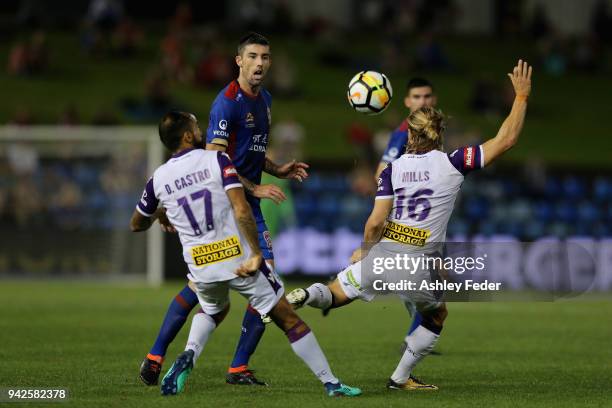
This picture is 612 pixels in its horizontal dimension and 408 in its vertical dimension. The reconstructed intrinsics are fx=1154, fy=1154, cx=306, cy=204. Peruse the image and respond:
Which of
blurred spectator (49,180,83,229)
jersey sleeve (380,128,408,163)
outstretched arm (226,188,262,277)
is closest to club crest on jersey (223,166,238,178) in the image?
outstretched arm (226,188,262,277)

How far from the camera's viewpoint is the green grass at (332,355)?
8.27 m

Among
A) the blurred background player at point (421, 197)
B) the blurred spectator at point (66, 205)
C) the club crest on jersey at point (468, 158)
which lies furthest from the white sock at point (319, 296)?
the blurred spectator at point (66, 205)

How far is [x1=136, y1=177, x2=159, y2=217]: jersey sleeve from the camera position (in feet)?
26.9

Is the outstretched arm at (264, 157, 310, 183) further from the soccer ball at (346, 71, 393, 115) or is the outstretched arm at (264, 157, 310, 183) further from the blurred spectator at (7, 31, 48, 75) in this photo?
the blurred spectator at (7, 31, 48, 75)

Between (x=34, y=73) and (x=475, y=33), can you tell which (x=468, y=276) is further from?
(x=475, y=33)

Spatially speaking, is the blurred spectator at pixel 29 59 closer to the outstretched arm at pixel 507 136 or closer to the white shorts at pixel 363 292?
the white shorts at pixel 363 292

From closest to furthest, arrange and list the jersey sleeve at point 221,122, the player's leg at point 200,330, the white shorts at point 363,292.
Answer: the player's leg at point 200,330 < the white shorts at point 363,292 < the jersey sleeve at point 221,122

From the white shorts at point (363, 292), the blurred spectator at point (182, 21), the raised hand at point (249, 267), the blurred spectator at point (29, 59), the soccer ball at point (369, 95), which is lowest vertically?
the white shorts at point (363, 292)

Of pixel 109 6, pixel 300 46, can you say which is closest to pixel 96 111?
pixel 109 6

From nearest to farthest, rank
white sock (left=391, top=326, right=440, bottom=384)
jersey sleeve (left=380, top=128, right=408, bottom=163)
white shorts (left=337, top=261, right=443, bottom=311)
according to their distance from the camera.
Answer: white shorts (left=337, top=261, right=443, bottom=311)
white sock (left=391, top=326, right=440, bottom=384)
jersey sleeve (left=380, top=128, right=408, bottom=163)

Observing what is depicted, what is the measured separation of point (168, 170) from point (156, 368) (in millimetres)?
1629

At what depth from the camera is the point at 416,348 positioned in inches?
339

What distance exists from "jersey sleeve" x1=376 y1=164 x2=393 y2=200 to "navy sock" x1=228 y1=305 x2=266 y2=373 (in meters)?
1.53

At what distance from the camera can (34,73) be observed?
2952cm
